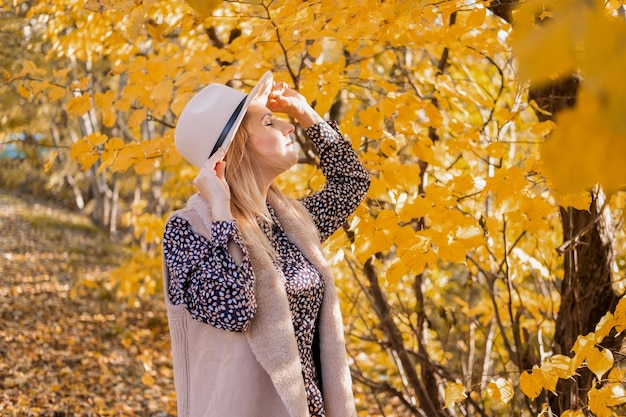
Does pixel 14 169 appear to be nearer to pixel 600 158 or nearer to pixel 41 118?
pixel 41 118

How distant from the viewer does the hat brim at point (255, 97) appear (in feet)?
5.51

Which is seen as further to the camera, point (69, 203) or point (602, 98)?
point (69, 203)

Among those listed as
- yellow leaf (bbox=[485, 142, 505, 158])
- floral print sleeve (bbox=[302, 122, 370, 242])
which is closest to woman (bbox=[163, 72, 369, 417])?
floral print sleeve (bbox=[302, 122, 370, 242])

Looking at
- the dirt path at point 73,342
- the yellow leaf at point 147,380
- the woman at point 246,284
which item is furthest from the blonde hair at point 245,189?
the yellow leaf at point 147,380

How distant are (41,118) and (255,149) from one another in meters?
12.1

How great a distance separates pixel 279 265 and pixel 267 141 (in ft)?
1.13

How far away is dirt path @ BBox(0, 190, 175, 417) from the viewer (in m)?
4.71

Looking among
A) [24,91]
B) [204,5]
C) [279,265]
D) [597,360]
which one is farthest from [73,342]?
[204,5]

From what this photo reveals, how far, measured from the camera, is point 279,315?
5.37 feet

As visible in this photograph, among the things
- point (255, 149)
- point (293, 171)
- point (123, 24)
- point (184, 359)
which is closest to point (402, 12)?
point (255, 149)

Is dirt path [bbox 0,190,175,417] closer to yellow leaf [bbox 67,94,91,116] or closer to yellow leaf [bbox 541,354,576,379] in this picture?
yellow leaf [bbox 67,94,91,116]

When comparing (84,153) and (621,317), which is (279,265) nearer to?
(621,317)

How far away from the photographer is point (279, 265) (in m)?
1.78

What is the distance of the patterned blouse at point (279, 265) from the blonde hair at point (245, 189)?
8 centimetres
